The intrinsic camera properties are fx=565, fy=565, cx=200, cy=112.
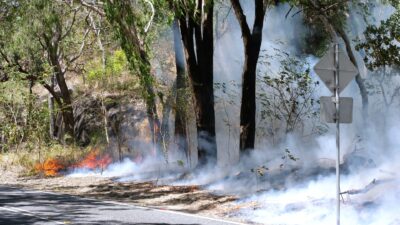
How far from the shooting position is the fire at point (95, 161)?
22.9 metres

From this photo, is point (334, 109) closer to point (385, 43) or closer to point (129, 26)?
point (129, 26)

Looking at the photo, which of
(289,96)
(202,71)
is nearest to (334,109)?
(202,71)

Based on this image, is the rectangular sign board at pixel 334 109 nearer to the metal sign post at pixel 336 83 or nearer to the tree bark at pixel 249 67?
the metal sign post at pixel 336 83

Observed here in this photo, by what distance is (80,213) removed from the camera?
11445 mm

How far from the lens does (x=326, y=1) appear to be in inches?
814

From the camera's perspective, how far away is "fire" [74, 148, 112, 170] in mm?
22850

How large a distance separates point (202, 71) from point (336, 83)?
8328mm

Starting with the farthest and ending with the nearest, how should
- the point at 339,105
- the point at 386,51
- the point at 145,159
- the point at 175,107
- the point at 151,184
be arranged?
the point at 145,159, the point at 175,107, the point at 386,51, the point at 151,184, the point at 339,105

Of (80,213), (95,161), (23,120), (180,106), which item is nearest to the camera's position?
(80,213)

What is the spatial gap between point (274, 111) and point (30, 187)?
896cm

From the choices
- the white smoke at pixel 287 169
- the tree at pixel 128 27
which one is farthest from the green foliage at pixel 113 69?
the tree at pixel 128 27

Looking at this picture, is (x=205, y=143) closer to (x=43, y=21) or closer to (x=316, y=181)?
(x=316, y=181)

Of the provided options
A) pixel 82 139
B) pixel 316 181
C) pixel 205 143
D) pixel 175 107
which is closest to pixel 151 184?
pixel 205 143

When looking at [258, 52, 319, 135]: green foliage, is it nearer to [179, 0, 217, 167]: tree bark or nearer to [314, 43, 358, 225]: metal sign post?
[179, 0, 217, 167]: tree bark
